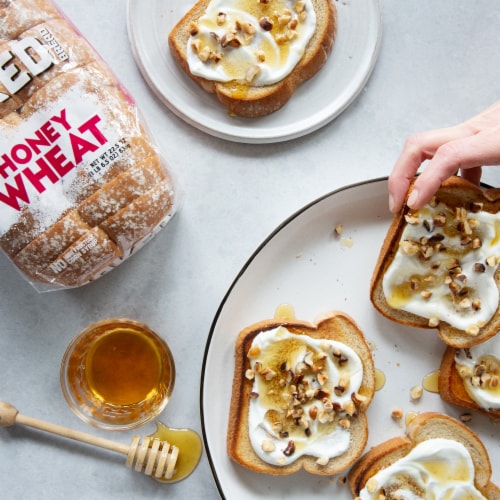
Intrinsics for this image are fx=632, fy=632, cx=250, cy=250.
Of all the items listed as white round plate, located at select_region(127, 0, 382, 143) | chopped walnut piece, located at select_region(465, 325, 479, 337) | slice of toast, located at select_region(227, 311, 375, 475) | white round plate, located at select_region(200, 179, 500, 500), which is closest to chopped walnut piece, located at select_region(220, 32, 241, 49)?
white round plate, located at select_region(127, 0, 382, 143)

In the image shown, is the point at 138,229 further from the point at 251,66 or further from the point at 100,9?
the point at 100,9

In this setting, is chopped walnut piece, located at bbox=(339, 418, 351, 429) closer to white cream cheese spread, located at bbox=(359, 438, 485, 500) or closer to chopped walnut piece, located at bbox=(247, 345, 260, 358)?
white cream cheese spread, located at bbox=(359, 438, 485, 500)

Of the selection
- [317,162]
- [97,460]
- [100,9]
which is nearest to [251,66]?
[317,162]

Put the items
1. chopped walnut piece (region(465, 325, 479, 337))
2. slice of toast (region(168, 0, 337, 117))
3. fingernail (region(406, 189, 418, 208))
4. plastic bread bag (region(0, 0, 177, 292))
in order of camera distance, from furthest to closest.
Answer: slice of toast (region(168, 0, 337, 117))
chopped walnut piece (region(465, 325, 479, 337))
fingernail (region(406, 189, 418, 208))
plastic bread bag (region(0, 0, 177, 292))

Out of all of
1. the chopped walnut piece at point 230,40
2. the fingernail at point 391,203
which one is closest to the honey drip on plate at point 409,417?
the fingernail at point 391,203

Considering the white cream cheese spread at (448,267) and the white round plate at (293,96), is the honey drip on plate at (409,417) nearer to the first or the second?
the white cream cheese spread at (448,267)

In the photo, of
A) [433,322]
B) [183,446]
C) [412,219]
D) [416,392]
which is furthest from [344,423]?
[412,219]
